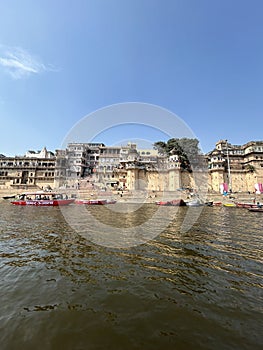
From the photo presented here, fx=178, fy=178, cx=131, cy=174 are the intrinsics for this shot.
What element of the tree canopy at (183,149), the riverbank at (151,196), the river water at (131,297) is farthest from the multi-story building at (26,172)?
the river water at (131,297)

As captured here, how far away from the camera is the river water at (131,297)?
377 centimetres

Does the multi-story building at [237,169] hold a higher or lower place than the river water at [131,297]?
higher

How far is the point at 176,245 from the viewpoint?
10.4 meters

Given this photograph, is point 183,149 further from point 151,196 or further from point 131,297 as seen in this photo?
point 131,297

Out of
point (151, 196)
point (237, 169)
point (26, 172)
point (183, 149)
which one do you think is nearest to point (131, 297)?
point (151, 196)

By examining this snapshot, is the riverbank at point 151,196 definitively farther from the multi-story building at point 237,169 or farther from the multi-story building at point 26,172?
the multi-story building at point 26,172

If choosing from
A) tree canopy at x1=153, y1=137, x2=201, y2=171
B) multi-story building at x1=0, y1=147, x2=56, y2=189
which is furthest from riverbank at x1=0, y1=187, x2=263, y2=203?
tree canopy at x1=153, y1=137, x2=201, y2=171

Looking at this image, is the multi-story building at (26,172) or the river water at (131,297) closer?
the river water at (131,297)

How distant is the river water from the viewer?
3771mm

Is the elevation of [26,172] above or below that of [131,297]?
above

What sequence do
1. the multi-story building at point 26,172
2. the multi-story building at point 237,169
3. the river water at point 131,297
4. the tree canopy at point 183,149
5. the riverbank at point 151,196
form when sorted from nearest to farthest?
the river water at point 131,297
the riverbank at point 151,196
the multi-story building at point 237,169
the tree canopy at point 183,149
the multi-story building at point 26,172

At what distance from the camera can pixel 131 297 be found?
5.27m

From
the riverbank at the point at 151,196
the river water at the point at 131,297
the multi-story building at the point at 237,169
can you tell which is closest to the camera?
the river water at the point at 131,297

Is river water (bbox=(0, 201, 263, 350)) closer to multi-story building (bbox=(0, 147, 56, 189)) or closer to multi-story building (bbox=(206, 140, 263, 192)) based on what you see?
multi-story building (bbox=(206, 140, 263, 192))
